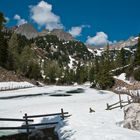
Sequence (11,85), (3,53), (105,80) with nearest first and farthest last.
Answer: (11,85) → (105,80) → (3,53)

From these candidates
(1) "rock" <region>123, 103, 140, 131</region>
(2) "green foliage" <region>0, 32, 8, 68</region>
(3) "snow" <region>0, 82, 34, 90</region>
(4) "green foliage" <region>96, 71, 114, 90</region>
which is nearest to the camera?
(1) "rock" <region>123, 103, 140, 131</region>

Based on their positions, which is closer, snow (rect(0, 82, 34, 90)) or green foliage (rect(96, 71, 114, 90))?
snow (rect(0, 82, 34, 90))

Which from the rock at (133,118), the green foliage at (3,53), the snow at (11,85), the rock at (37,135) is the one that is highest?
the green foliage at (3,53)

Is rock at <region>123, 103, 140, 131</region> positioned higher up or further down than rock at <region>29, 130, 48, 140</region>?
higher up

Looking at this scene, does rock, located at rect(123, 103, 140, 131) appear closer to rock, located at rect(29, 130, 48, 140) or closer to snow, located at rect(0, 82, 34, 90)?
rock, located at rect(29, 130, 48, 140)

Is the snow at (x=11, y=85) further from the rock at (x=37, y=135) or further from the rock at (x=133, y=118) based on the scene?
the rock at (x=133, y=118)

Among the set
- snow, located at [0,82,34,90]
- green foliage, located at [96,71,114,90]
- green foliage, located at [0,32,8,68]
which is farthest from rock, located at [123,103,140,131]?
green foliage, located at [0,32,8,68]

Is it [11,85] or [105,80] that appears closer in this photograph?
[11,85]

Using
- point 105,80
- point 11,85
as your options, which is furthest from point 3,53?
point 105,80

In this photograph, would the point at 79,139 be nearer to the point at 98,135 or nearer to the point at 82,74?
the point at 98,135

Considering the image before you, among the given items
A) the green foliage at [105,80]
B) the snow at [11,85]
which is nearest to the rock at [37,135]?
the snow at [11,85]

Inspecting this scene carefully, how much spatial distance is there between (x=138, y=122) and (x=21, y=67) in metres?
111

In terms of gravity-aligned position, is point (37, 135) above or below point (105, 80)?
below

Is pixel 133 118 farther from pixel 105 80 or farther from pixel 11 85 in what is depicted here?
pixel 105 80
